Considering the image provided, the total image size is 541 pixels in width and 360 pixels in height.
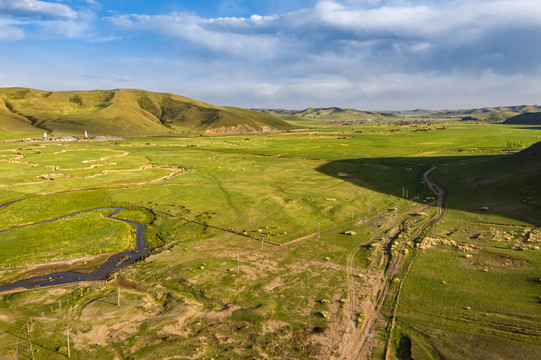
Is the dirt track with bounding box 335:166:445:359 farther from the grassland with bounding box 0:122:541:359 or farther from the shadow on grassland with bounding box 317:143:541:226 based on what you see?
the shadow on grassland with bounding box 317:143:541:226

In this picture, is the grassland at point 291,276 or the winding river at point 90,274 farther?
the winding river at point 90,274

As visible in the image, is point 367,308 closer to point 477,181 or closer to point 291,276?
point 291,276

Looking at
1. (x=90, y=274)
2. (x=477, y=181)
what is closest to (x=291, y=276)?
(x=90, y=274)

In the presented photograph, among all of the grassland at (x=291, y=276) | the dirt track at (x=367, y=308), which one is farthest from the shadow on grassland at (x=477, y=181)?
the dirt track at (x=367, y=308)

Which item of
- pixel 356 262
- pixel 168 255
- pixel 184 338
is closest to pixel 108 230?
pixel 168 255

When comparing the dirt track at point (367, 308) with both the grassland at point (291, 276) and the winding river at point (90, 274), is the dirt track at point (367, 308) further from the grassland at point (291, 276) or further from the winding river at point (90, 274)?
the winding river at point (90, 274)

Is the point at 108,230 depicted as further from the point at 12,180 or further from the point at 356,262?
the point at 12,180
